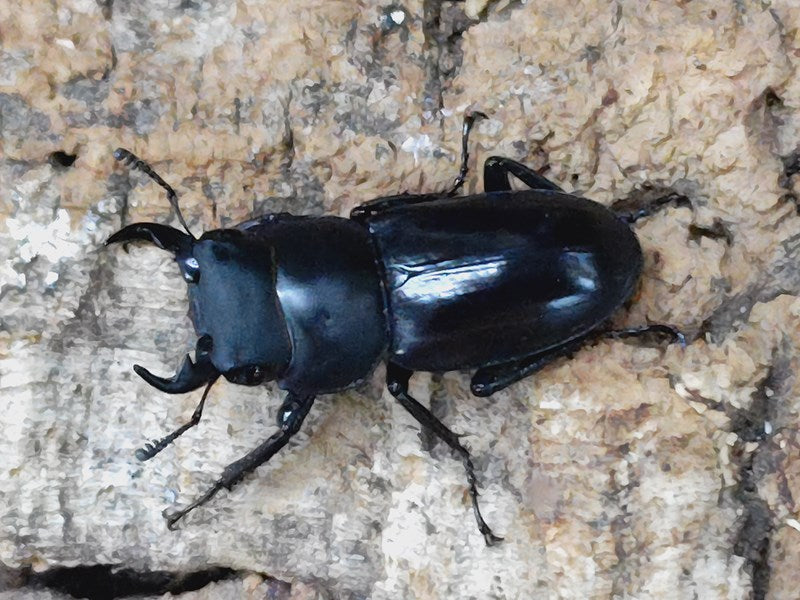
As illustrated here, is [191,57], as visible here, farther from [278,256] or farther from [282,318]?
[282,318]

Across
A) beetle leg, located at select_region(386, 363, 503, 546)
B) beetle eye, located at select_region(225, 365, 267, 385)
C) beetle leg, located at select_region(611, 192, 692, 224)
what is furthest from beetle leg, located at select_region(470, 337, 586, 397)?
beetle eye, located at select_region(225, 365, 267, 385)

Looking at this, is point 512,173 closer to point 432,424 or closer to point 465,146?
point 465,146

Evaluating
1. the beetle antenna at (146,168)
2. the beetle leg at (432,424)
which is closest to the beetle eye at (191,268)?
the beetle antenna at (146,168)

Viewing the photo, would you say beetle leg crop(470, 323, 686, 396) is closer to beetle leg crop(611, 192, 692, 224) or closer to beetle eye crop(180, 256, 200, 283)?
beetle leg crop(611, 192, 692, 224)

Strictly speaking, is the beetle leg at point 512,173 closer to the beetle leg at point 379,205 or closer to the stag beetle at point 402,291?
the stag beetle at point 402,291

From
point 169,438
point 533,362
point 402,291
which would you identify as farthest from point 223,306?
point 533,362

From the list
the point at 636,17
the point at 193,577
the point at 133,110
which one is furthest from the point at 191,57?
the point at 193,577
